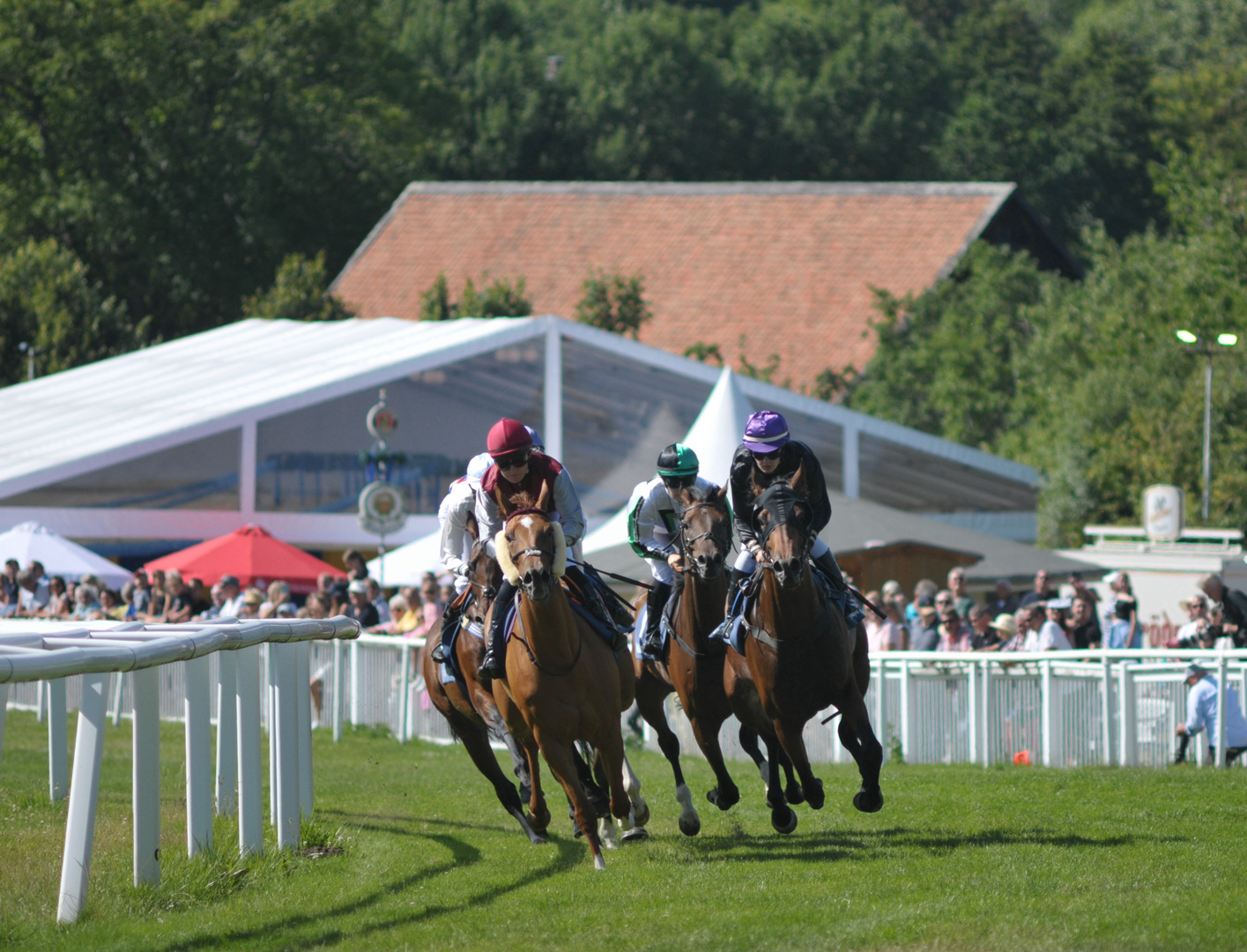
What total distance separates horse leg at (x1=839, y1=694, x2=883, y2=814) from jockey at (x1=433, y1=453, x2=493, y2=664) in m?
2.32

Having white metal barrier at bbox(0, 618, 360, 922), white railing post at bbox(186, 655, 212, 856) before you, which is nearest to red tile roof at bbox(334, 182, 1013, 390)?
white metal barrier at bbox(0, 618, 360, 922)

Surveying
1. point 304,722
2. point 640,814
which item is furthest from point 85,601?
point 640,814

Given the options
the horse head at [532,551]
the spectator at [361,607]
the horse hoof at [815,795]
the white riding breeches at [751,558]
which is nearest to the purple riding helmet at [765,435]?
the white riding breeches at [751,558]

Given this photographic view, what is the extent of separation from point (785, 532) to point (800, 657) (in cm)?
80

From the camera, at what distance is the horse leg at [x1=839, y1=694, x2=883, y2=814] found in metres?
9.66

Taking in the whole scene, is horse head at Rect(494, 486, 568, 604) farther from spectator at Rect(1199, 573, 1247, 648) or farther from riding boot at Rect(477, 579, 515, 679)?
spectator at Rect(1199, 573, 1247, 648)

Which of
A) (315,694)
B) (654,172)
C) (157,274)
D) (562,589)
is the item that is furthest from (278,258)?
(562,589)

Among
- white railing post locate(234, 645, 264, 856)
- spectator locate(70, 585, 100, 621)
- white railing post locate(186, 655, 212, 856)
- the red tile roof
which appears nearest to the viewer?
white railing post locate(186, 655, 212, 856)

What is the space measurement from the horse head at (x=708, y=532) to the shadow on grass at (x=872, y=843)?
1495 mm

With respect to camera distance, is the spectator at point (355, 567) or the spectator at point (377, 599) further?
the spectator at point (355, 567)

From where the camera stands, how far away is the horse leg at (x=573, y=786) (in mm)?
9328

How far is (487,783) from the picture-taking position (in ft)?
46.0

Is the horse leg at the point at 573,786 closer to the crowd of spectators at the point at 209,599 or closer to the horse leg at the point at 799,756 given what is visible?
the horse leg at the point at 799,756

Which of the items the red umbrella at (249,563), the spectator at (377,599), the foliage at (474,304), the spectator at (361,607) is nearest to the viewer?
the spectator at (361,607)
